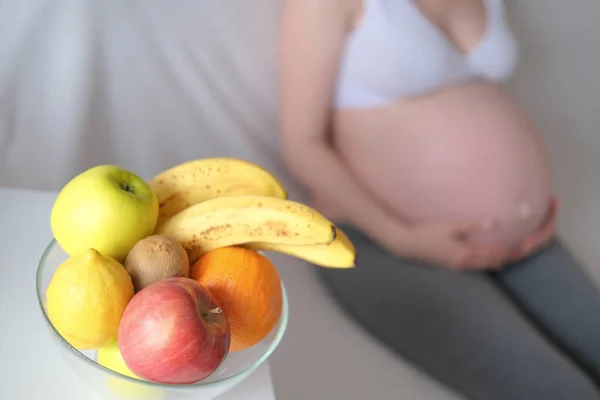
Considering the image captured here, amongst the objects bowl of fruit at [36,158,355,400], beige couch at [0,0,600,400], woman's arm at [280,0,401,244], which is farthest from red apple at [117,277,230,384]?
woman's arm at [280,0,401,244]

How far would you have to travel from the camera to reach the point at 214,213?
1.69 ft

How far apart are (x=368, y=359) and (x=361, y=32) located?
513 mm

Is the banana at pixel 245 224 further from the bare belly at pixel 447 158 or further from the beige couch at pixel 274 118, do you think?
the bare belly at pixel 447 158

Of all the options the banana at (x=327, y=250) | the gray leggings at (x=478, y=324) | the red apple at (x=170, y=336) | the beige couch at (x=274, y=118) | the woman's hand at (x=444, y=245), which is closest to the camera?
the red apple at (x=170, y=336)

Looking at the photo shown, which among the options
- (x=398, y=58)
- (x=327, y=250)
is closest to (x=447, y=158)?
(x=398, y=58)

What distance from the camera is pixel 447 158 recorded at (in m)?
0.97

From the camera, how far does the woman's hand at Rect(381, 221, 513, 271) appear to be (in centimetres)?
96

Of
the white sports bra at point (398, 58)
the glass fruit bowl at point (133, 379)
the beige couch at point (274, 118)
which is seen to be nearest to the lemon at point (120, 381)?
the glass fruit bowl at point (133, 379)

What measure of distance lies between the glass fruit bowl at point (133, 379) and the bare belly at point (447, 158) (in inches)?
20.6

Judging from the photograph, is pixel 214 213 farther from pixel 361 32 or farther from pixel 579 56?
pixel 579 56

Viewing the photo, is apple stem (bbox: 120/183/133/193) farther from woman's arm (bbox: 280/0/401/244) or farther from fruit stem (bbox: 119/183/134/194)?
woman's arm (bbox: 280/0/401/244)

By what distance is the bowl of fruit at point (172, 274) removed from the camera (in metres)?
0.42

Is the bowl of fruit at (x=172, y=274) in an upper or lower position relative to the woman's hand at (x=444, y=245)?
upper

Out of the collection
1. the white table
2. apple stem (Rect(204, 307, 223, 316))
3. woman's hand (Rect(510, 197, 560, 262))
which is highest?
apple stem (Rect(204, 307, 223, 316))
